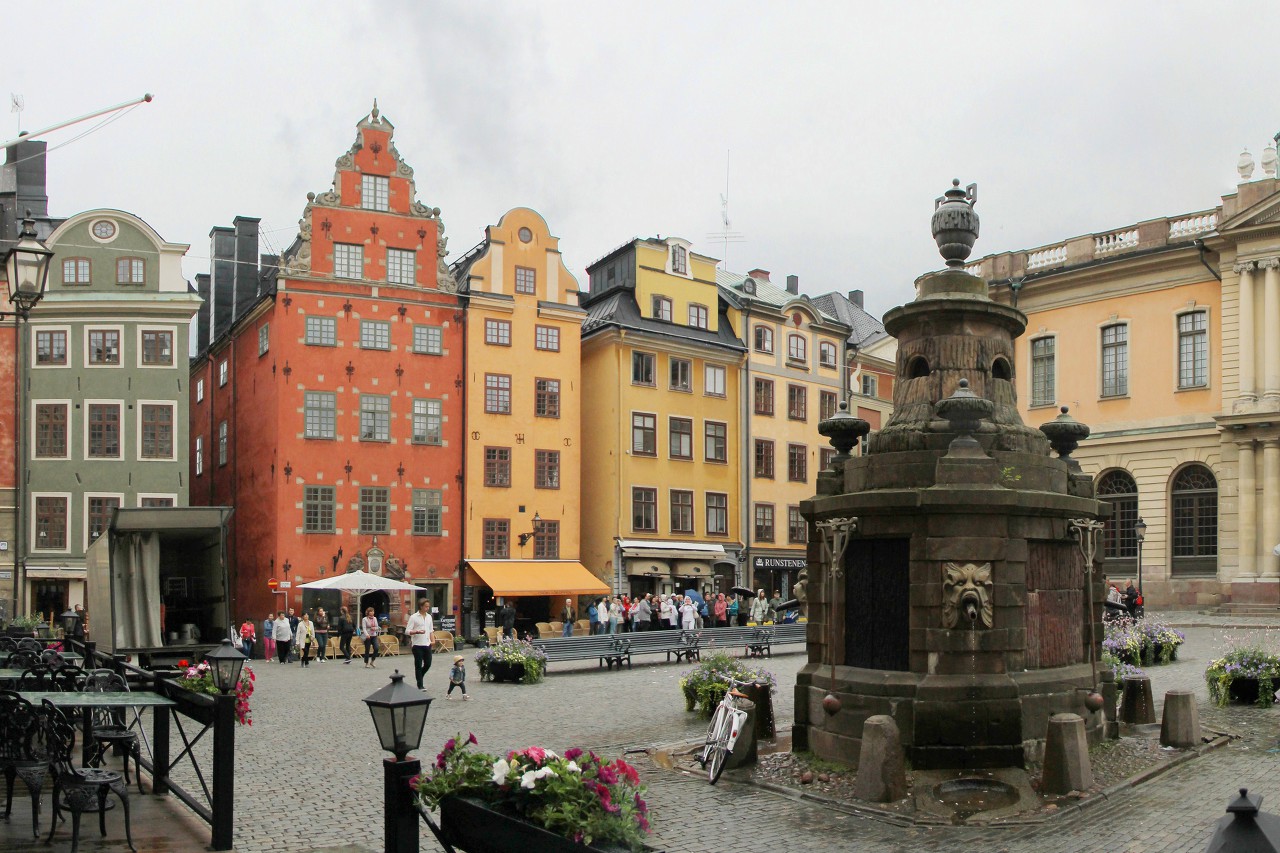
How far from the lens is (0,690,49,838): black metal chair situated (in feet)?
29.9

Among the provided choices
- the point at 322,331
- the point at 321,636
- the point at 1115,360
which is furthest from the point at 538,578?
the point at 1115,360

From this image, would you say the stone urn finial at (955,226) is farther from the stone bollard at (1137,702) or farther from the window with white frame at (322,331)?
the window with white frame at (322,331)

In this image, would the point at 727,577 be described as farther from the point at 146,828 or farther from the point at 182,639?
the point at 146,828

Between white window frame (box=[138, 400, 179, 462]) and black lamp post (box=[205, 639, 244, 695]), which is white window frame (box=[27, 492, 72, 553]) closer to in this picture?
white window frame (box=[138, 400, 179, 462])

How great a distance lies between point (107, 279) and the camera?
3975cm

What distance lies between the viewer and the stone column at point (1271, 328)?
39.3m

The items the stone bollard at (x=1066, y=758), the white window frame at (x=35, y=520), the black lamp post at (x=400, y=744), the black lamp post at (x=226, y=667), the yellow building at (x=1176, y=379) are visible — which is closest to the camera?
the black lamp post at (x=400, y=744)

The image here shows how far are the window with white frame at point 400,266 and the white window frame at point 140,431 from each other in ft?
25.8

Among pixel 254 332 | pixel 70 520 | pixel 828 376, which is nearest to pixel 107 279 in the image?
pixel 254 332

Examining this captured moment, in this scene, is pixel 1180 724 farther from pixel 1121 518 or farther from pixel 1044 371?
pixel 1044 371

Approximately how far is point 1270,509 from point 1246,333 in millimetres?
5601

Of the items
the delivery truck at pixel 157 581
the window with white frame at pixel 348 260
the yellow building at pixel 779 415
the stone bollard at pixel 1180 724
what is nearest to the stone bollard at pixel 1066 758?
the stone bollard at pixel 1180 724

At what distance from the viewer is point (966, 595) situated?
12.5m

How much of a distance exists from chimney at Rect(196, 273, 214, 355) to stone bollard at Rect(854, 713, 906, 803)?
41.7 metres
